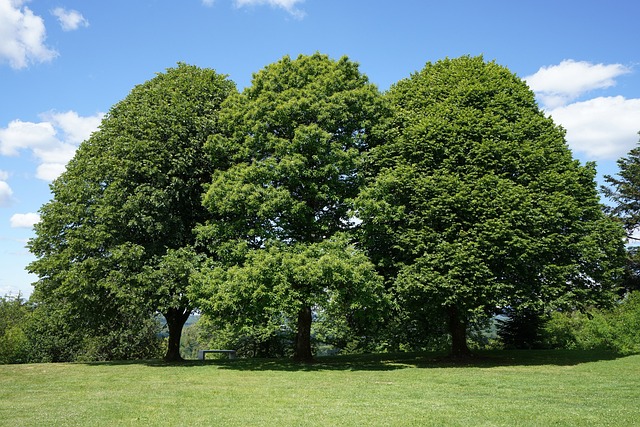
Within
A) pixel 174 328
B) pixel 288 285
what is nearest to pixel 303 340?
pixel 288 285

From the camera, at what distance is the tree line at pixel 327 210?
19375mm

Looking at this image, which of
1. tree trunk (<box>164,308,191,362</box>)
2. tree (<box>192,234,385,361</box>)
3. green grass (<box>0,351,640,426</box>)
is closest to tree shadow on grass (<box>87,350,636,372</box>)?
green grass (<box>0,351,640,426</box>)

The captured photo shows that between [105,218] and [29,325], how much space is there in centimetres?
2667

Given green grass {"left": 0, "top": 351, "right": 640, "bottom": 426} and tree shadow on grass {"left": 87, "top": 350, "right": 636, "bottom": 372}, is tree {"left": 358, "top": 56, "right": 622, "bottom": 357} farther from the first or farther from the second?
green grass {"left": 0, "top": 351, "right": 640, "bottom": 426}

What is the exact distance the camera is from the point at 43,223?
76.9ft

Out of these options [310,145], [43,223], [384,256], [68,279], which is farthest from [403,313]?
[43,223]

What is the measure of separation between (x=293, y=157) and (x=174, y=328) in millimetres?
11619

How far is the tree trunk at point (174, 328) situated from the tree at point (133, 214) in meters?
0.06

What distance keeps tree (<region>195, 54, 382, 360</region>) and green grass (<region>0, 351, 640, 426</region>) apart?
16.6ft

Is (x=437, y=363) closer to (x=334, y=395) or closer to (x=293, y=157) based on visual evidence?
(x=334, y=395)

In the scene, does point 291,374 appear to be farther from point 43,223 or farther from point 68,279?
point 43,223

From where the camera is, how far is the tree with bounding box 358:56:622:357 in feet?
63.6

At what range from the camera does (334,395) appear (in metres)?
12.5

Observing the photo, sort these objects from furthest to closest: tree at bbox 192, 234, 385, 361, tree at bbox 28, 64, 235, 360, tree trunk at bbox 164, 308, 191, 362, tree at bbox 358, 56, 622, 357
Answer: tree trunk at bbox 164, 308, 191, 362 < tree at bbox 28, 64, 235, 360 < tree at bbox 358, 56, 622, 357 < tree at bbox 192, 234, 385, 361
